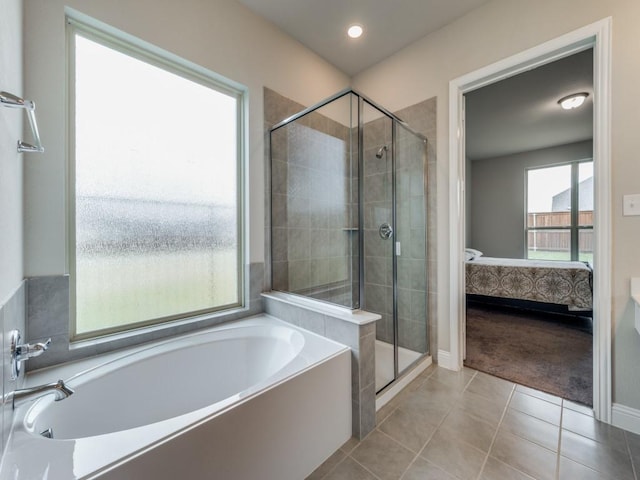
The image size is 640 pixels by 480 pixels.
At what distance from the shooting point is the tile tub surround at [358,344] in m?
1.45

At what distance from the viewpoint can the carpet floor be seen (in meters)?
1.96

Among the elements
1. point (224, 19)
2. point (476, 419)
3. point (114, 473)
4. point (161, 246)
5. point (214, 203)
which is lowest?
point (476, 419)

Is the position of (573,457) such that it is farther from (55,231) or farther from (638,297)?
(55,231)

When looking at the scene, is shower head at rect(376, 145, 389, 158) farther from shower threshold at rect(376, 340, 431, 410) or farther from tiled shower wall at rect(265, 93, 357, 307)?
shower threshold at rect(376, 340, 431, 410)

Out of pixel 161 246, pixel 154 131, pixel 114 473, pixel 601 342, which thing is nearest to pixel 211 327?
pixel 161 246

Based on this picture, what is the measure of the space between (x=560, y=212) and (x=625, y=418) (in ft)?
15.0

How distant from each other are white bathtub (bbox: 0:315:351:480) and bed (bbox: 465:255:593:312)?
3.16 m

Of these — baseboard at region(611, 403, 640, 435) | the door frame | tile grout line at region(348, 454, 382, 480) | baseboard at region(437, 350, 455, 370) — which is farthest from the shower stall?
baseboard at region(611, 403, 640, 435)

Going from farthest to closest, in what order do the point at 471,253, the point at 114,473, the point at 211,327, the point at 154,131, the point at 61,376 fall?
the point at 471,253 → the point at 211,327 → the point at 154,131 → the point at 61,376 → the point at 114,473

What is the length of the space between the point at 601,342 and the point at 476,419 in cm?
85

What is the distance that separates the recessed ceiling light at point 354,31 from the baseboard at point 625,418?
308 cm

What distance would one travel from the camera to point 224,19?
6.19 feet

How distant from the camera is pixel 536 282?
11.1 ft

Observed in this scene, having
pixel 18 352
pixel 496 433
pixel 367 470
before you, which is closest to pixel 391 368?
pixel 496 433
